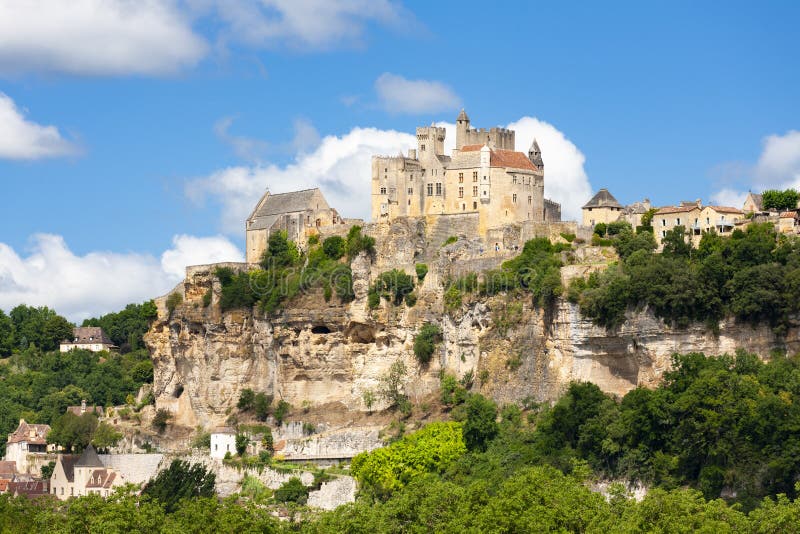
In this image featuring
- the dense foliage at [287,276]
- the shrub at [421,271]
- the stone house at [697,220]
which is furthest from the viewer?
the dense foliage at [287,276]

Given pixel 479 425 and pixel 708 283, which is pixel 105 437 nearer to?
pixel 479 425

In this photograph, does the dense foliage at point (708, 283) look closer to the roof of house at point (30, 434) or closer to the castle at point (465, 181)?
the castle at point (465, 181)

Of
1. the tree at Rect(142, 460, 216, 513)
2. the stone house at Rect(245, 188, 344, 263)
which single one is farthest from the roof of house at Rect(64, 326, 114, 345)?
the tree at Rect(142, 460, 216, 513)

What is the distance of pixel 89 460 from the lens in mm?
101250

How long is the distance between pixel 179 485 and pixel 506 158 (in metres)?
27.6

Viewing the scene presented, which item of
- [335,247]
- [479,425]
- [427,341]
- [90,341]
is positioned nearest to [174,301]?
[335,247]

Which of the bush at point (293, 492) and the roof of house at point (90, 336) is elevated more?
the roof of house at point (90, 336)

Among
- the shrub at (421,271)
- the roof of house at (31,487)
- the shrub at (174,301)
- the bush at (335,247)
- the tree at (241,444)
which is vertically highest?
the bush at (335,247)

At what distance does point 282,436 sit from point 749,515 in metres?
38.4

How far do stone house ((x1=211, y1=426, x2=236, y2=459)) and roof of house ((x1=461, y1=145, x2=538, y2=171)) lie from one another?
2119cm

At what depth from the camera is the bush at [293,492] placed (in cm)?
8931

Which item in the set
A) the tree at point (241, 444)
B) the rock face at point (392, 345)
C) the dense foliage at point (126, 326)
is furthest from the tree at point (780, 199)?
the dense foliage at point (126, 326)

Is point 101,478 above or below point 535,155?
below

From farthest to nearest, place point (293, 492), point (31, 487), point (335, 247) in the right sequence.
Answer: point (335, 247)
point (31, 487)
point (293, 492)
